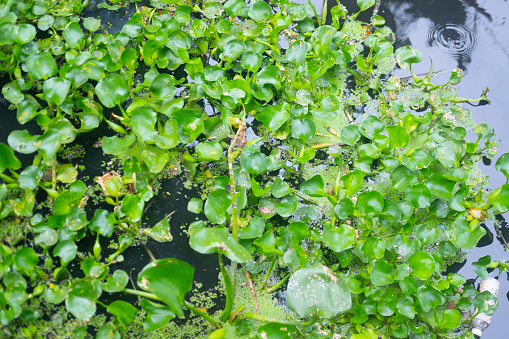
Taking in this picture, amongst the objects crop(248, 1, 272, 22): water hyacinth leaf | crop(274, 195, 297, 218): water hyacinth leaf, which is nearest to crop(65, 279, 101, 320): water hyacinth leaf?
crop(274, 195, 297, 218): water hyacinth leaf

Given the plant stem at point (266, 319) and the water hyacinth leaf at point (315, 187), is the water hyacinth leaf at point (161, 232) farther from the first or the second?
the water hyacinth leaf at point (315, 187)

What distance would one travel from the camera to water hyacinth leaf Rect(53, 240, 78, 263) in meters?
1.16

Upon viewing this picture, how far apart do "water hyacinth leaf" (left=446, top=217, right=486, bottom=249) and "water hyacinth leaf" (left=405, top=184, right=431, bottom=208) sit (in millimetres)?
115

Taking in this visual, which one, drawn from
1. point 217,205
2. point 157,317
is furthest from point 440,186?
point 157,317

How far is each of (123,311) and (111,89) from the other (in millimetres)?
664

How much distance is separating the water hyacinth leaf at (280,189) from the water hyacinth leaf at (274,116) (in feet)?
0.59

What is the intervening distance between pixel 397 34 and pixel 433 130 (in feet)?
1.61

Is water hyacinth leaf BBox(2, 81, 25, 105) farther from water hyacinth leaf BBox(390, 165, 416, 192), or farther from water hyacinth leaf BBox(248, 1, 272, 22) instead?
water hyacinth leaf BBox(390, 165, 416, 192)

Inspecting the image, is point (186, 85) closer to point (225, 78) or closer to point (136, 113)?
point (225, 78)

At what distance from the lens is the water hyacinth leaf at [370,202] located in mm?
1229

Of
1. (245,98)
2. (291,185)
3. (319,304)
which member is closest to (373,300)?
(319,304)

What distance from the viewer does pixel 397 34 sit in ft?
5.63

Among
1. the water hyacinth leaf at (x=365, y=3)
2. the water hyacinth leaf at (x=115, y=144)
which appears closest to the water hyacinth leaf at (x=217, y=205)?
the water hyacinth leaf at (x=115, y=144)

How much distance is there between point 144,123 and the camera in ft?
4.21
